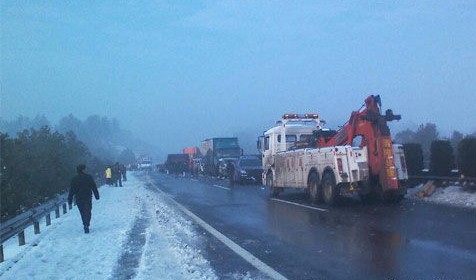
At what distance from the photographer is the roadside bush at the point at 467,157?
18.9 meters

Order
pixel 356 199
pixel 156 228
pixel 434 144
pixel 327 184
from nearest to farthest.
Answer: pixel 156 228 < pixel 327 184 < pixel 356 199 < pixel 434 144

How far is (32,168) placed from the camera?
18.3 meters

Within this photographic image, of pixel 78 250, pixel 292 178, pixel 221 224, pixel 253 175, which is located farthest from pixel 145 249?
pixel 253 175

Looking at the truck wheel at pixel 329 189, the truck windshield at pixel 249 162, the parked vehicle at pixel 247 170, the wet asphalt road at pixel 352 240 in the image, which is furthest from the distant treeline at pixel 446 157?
the truck windshield at pixel 249 162

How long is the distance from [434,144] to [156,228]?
12820 millimetres

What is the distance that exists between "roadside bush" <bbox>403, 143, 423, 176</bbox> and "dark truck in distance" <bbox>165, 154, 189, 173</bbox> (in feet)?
156

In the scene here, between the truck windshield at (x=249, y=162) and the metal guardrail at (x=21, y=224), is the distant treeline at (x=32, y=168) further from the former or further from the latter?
the truck windshield at (x=249, y=162)

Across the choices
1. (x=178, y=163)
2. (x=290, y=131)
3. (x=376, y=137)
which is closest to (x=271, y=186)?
(x=290, y=131)

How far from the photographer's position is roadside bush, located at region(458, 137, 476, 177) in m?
18.9

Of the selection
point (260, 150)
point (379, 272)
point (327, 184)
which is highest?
point (260, 150)

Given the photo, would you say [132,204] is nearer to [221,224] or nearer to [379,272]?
[221,224]

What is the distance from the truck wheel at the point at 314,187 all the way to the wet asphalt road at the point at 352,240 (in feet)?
2.22

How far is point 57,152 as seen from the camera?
74.7 feet

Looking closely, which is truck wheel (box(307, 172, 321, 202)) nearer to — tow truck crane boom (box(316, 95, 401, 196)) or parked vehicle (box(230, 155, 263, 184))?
tow truck crane boom (box(316, 95, 401, 196))
